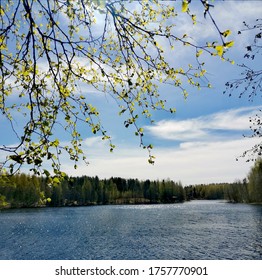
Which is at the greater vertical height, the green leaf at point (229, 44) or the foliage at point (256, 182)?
the foliage at point (256, 182)

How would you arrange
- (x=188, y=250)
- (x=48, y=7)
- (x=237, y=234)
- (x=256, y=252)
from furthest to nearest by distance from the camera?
(x=237, y=234)
(x=188, y=250)
(x=256, y=252)
(x=48, y=7)

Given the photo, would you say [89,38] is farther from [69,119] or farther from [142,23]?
[69,119]

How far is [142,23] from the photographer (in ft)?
19.8

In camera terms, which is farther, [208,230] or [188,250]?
[208,230]

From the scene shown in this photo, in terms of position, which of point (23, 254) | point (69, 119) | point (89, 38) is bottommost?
point (23, 254)

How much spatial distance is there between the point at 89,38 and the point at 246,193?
149257 millimetres

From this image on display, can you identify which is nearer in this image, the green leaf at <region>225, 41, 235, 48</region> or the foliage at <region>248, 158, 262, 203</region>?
the green leaf at <region>225, 41, 235, 48</region>

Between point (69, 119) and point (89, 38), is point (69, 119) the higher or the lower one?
the lower one

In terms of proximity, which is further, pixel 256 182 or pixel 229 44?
pixel 256 182

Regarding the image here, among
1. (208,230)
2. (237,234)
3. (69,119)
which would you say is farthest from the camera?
(208,230)

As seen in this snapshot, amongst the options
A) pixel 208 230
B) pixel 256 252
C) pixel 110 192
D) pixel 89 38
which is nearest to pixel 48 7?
pixel 89 38

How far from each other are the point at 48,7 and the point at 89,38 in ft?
3.07

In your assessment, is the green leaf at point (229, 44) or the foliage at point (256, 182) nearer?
the green leaf at point (229, 44)

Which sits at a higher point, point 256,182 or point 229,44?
point 256,182
